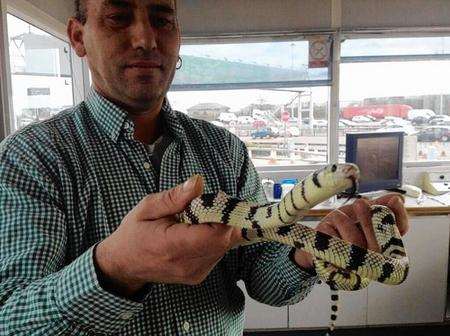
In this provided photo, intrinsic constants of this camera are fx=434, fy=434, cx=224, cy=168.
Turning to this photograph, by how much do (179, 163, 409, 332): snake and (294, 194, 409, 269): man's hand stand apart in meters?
0.02

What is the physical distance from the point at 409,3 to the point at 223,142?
4.11 meters

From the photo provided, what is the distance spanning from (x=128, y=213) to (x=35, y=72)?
8.86ft

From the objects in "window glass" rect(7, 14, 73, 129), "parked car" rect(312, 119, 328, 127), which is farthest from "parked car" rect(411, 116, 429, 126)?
"window glass" rect(7, 14, 73, 129)

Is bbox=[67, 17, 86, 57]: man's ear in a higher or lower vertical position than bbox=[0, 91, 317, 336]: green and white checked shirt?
higher

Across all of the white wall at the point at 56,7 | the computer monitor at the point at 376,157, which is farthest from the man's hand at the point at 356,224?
the computer monitor at the point at 376,157

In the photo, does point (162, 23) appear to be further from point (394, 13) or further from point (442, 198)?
point (394, 13)

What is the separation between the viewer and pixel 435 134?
5.02 meters

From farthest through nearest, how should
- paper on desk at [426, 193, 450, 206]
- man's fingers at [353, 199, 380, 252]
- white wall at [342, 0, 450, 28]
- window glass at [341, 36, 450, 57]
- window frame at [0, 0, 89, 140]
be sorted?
window glass at [341, 36, 450, 57], white wall at [342, 0, 450, 28], paper on desk at [426, 193, 450, 206], window frame at [0, 0, 89, 140], man's fingers at [353, 199, 380, 252]

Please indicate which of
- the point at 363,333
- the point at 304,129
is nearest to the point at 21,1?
the point at 304,129

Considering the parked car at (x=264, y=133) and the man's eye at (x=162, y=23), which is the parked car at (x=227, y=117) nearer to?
the parked car at (x=264, y=133)

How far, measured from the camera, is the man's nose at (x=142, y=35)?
1271mm

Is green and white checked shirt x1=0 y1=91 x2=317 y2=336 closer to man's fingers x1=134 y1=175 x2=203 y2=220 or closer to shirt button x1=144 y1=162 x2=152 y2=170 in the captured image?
shirt button x1=144 y1=162 x2=152 y2=170

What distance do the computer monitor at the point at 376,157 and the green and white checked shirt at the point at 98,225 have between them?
2.85m

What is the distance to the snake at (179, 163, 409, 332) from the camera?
99cm
